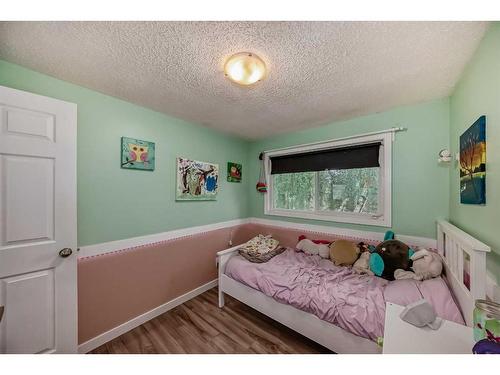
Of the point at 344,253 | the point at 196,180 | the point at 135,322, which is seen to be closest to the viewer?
the point at 135,322

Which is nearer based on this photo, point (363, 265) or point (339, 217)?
point (363, 265)

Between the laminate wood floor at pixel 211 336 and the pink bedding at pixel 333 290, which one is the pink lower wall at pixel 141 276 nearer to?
the laminate wood floor at pixel 211 336

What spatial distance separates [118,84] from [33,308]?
5.61ft

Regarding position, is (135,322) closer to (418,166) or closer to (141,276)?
(141,276)

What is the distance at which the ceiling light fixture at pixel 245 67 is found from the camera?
3.67ft

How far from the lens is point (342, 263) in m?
1.93

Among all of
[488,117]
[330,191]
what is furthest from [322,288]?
[488,117]

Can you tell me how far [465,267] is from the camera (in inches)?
42.2

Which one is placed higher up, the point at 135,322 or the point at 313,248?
the point at 313,248

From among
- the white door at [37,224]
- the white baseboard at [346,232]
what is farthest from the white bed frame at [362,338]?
the white door at [37,224]

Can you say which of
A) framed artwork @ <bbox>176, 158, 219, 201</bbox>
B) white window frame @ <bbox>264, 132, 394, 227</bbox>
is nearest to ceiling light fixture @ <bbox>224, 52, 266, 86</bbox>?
framed artwork @ <bbox>176, 158, 219, 201</bbox>

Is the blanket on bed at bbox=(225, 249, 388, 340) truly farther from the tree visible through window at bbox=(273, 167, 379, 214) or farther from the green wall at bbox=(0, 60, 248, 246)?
the green wall at bbox=(0, 60, 248, 246)

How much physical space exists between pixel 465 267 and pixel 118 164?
273cm

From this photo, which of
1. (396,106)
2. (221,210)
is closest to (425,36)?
(396,106)
